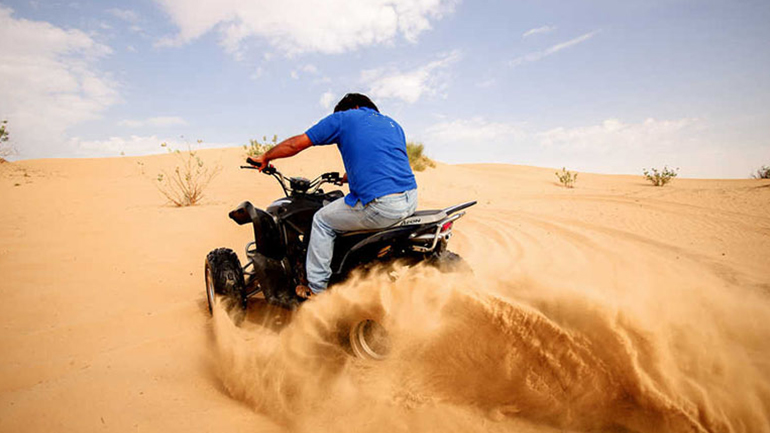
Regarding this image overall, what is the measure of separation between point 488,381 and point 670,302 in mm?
1745

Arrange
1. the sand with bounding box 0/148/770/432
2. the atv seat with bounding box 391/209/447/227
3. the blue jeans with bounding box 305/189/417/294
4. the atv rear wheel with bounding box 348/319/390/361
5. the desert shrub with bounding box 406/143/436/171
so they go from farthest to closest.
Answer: the desert shrub with bounding box 406/143/436/171 → the atv rear wheel with bounding box 348/319/390/361 → the blue jeans with bounding box 305/189/417/294 → the atv seat with bounding box 391/209/447/227 → the sand with bounding box 0/148/770/432

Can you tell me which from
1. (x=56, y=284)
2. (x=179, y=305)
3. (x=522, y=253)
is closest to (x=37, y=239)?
(x=56, y=284)

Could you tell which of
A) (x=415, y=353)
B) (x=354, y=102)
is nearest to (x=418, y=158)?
(x=354, y=102)

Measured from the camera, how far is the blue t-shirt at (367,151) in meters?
2.76

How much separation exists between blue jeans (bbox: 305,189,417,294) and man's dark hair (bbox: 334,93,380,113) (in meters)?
0.86

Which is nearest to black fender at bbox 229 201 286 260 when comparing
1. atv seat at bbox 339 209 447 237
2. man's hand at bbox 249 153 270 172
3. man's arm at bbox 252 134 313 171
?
man's hand at bbox 249 153 270 172

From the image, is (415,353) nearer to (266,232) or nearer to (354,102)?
(266,232)

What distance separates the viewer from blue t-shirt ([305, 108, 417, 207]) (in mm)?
2764

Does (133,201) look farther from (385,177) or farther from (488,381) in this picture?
(488,381)

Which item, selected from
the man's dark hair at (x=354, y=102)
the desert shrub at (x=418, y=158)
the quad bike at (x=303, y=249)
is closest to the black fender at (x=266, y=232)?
the quad bike at (x=303, y=249)

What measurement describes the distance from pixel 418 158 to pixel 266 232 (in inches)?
559

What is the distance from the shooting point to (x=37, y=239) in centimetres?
589

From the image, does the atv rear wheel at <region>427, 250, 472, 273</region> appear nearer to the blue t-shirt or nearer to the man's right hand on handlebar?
the blue t-shirt

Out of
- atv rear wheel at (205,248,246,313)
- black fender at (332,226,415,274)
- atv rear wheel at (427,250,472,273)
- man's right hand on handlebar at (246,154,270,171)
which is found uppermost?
man's right hand on handlebar at (246,154,270,171)
